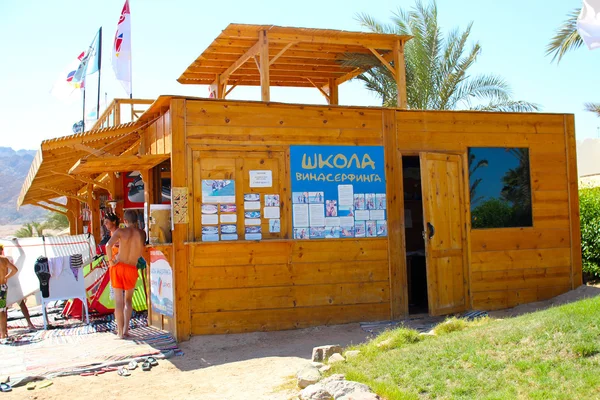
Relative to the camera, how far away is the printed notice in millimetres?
9172

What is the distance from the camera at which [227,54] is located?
1141cm

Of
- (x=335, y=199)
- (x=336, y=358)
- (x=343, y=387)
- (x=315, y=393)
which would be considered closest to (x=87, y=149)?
(x=335, y=199)

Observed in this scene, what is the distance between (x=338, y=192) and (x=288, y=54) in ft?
11.4

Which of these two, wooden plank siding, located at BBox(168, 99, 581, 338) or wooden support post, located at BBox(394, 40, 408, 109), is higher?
wooden support post, located at BBox(394, 40, 408, 109)

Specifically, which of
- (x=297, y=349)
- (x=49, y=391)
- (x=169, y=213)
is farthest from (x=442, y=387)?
(x=169, y=213)

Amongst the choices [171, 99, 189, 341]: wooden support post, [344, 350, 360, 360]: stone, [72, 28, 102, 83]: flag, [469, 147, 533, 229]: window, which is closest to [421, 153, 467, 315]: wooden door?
[469, 147, 533, 229]: window

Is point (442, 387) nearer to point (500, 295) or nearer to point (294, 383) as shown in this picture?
point (294, 383)

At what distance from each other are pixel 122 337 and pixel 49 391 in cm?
250

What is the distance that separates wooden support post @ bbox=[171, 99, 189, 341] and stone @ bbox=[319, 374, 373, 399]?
3.44 meters

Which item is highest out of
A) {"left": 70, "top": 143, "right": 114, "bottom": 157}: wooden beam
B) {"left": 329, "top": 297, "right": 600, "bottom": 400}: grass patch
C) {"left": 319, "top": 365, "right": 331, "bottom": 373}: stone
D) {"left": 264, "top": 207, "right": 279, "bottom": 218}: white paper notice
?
{"left": 70, "top": 143, "right": 114, "bottom": 157}: wooden beam

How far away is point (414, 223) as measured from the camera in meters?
12.9

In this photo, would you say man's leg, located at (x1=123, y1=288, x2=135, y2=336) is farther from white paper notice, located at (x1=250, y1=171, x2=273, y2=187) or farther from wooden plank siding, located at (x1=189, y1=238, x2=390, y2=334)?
white paper notice, located at (x1=250, y1=171, x2=273, y2=187)

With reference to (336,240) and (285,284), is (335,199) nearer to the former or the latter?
(336,240)

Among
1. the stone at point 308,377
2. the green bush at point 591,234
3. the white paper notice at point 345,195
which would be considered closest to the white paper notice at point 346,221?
the white paper notice at point 345,195
